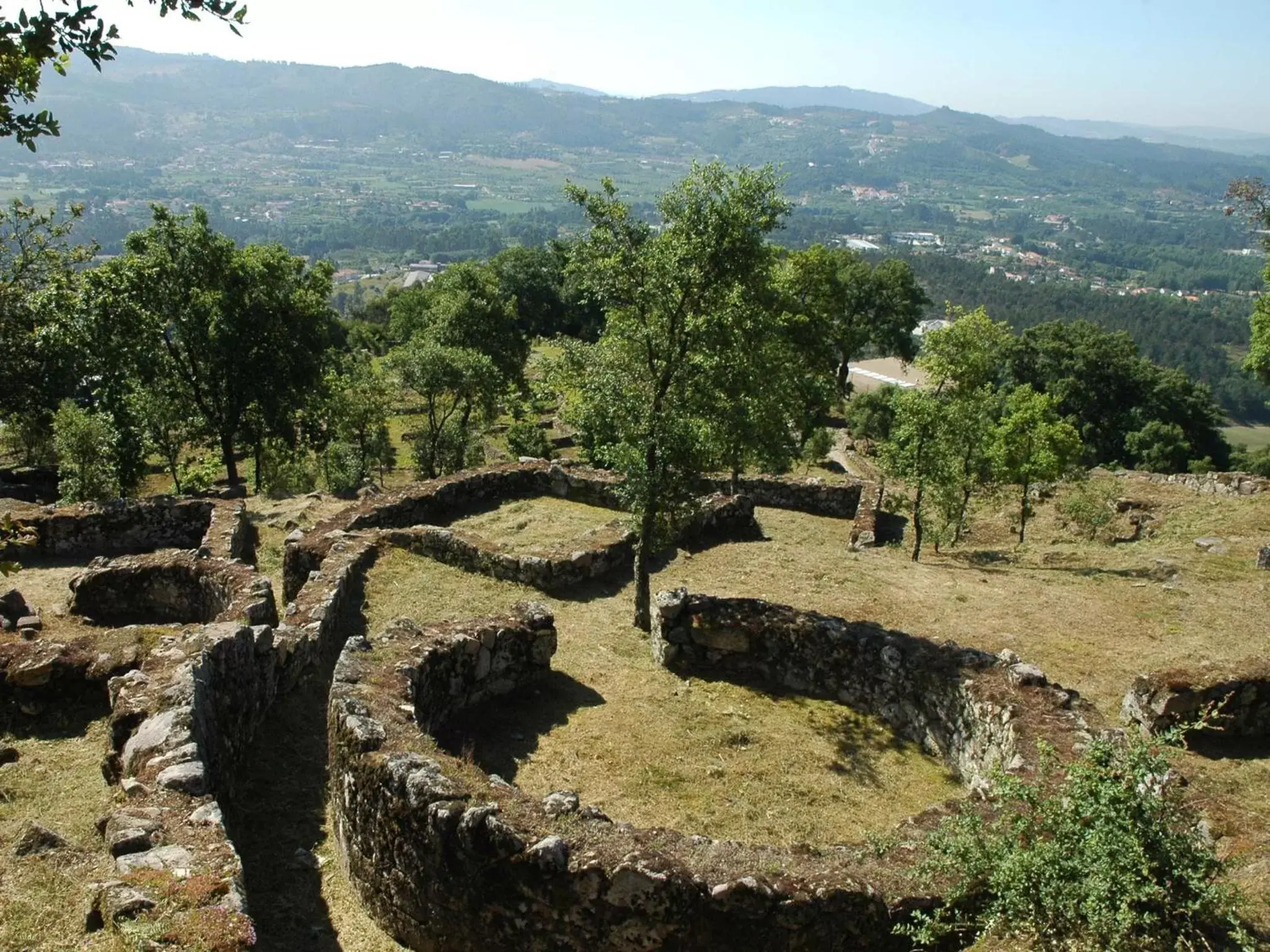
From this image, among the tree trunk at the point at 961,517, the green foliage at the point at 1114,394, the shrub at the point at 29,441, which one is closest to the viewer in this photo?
the tree trunk at the point at 961,517

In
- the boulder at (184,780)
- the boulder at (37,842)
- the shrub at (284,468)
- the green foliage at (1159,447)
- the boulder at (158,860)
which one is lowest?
the green foliage at (1159,447)

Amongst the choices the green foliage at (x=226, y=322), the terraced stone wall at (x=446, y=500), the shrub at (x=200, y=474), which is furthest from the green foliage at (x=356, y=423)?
the terraced stone wall at (x=446, y=500)

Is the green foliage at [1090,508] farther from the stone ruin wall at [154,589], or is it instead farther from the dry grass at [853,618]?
the stone ruin wall at [154,589]

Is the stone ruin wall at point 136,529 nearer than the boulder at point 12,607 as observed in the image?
No

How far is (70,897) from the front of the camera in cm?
761

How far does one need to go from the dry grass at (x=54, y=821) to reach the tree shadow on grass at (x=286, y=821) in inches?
52.6

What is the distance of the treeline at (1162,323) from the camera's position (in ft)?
431

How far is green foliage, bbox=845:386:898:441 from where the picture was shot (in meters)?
53.9

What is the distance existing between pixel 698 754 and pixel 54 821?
7644mm

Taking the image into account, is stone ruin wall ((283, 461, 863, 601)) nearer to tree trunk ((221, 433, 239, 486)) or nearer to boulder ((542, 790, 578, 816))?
boulder ((542, 790, 578, 816))

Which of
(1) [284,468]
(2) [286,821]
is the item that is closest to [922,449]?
(2) [286,821]

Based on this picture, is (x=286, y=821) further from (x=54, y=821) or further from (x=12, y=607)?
(x=12, y=607)

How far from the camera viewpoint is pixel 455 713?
12.9 metres

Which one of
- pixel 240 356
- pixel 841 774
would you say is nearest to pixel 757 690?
pixel 841 774
